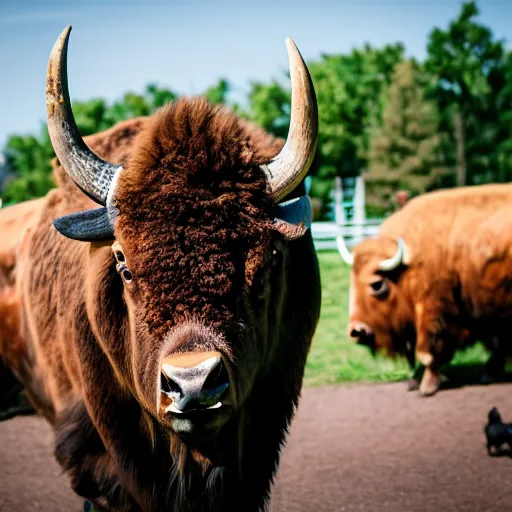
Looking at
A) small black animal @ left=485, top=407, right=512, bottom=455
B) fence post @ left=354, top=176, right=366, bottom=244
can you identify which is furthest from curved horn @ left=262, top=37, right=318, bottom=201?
fence post @ left=354, top=176, right=366, bottom=244

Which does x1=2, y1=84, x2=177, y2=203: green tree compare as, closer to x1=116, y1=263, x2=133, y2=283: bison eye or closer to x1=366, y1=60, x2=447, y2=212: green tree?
x1=366, y1=60, x2=447, y2=212: green tree

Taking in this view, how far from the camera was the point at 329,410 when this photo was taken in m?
7.43

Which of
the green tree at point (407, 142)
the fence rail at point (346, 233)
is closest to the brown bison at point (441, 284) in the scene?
the fence rail at point (346, 233)

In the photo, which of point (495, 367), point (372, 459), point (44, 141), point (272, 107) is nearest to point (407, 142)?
point (272, 107)

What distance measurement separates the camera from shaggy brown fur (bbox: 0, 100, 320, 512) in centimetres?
258

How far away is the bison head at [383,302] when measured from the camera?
26.5 ft

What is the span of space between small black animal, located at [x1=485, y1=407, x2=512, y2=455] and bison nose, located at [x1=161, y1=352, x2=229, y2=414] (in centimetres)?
411

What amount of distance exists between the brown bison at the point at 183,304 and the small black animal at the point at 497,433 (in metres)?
2.99

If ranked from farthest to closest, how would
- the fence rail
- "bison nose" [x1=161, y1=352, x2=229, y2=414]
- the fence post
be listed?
1. the fence post
2. the fence rail
3. "bison nose" [x1=161, y1=352, x2=229, y2=414]

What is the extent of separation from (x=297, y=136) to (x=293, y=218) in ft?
1.30

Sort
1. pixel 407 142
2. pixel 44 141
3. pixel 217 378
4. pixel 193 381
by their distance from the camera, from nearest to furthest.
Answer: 1. pixel 193 381
2. pixel 217 378
3. pixel 407 142
4. pixel 44 141

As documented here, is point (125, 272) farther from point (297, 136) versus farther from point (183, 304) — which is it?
point (297, 136)

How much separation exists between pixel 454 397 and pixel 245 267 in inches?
226

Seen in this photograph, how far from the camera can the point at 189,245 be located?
101 inches
